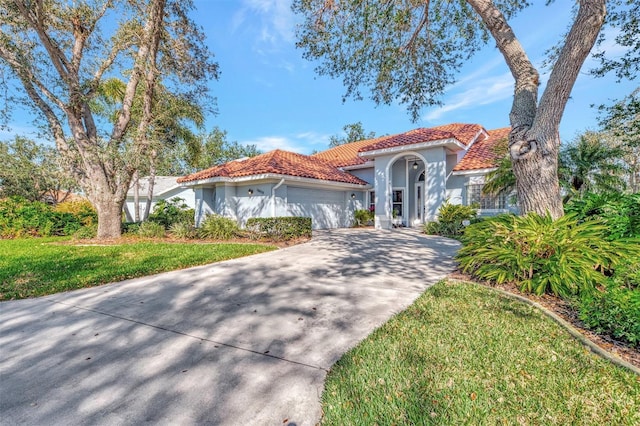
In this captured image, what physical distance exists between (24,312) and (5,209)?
52.2 ft

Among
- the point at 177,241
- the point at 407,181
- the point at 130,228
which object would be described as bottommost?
the point at 177,241

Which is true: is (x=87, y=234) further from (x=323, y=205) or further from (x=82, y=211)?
(x=323, y=205)

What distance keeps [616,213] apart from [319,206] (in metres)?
12.9

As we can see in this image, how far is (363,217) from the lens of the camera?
18812 millimetres

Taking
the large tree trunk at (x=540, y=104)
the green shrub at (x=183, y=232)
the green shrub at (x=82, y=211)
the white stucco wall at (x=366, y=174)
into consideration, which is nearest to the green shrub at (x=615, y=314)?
the large tree trunk at (x=540, y=104)

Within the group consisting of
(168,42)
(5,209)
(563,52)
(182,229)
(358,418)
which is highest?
(168,42)

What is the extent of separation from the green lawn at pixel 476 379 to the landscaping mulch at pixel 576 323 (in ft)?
0.95

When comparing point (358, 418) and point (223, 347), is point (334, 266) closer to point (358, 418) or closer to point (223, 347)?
point (223, 347)

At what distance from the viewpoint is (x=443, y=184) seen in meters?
15.3

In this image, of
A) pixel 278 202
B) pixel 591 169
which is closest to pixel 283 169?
pixel 278 202

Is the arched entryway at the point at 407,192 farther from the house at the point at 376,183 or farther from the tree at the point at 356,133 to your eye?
the tree at the point at 356,133

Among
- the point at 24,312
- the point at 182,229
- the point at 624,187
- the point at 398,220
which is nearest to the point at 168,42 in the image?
the point at 182,229

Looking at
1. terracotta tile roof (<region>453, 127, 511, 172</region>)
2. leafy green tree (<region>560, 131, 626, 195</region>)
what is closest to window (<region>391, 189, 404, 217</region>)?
terracotta tile roof (<region>453, 127, 511, 172</region>)

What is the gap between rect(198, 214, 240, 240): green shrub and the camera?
12.6 metres
